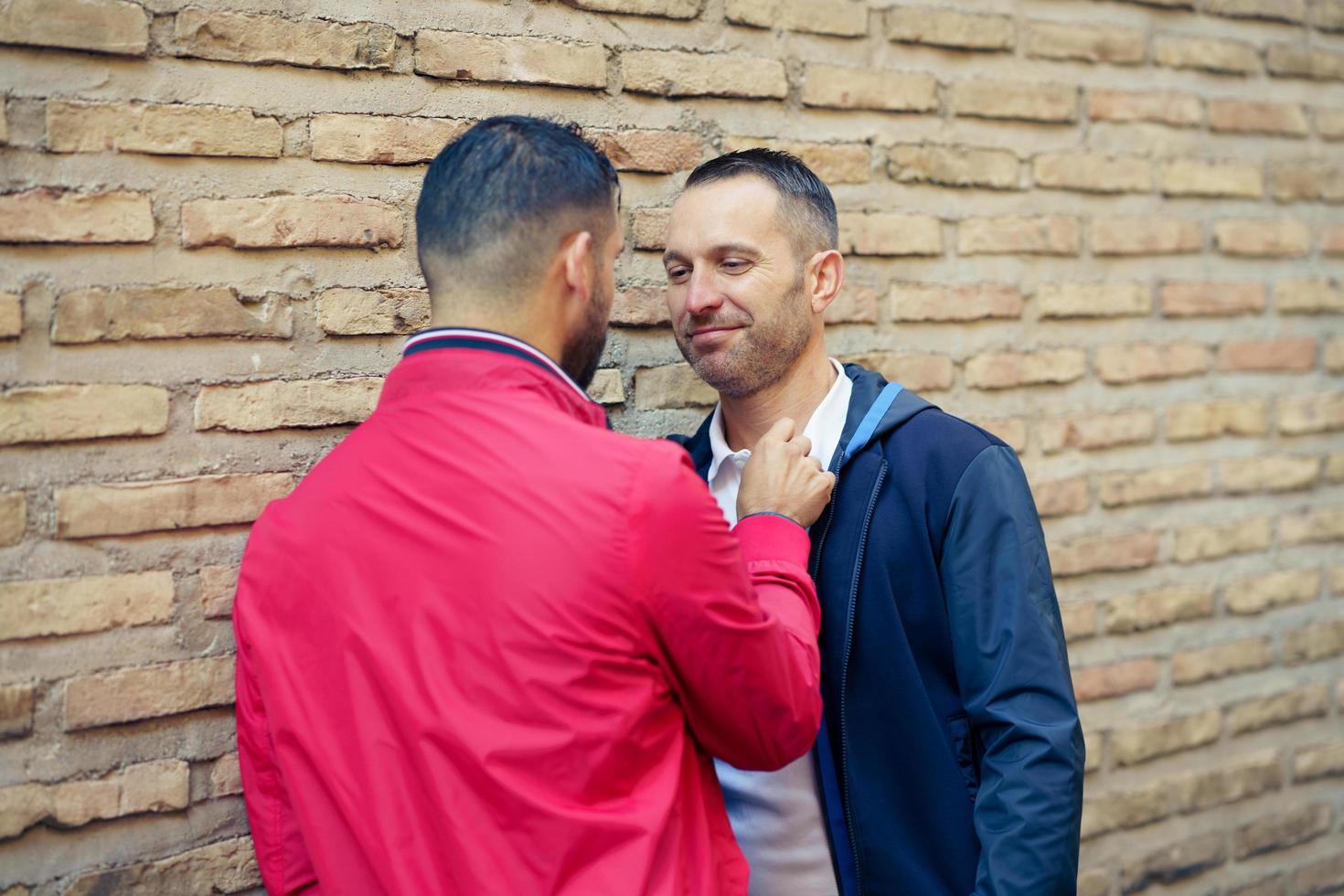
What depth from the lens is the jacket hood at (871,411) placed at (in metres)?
2.21

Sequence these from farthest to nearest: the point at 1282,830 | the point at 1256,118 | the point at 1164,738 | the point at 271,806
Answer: the point at 1282,830, the point at 1256,118, the point at 1164,738, the point at 271,806

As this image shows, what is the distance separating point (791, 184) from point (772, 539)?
843 millimetres

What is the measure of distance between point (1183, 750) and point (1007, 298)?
137 cm

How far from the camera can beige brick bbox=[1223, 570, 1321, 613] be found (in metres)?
3.32

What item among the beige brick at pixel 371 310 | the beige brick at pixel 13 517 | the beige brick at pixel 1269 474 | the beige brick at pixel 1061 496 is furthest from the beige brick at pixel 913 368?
the beige brick at pixel 13 517

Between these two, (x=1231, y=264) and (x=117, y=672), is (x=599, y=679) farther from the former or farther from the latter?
(x=1231, y=264)

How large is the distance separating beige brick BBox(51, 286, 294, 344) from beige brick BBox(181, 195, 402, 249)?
10cm

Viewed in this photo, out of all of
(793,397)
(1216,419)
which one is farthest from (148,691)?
(1216,419)

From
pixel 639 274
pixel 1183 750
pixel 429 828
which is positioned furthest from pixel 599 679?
pixel 1183 750

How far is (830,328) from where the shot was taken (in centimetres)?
280

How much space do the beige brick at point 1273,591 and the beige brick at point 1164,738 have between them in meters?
0.32

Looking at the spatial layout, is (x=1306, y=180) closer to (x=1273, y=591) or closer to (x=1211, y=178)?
(x=1211, y=178)

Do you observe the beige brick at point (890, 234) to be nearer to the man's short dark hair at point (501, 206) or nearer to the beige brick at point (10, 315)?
the man's short dark hair at point (501, 206)

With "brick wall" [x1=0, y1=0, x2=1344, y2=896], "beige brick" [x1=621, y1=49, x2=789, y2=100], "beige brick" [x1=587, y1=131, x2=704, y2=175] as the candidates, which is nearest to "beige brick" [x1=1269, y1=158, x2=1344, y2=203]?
"brick wall" [x1=0, y1=0, x2=1344, y2=896]
